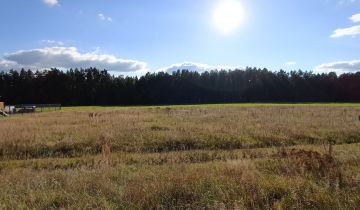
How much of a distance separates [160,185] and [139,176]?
1894mm

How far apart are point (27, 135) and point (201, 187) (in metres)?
15.7

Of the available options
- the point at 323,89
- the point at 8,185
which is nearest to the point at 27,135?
the point at 8,185

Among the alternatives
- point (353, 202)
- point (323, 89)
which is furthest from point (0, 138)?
point (323, 89)

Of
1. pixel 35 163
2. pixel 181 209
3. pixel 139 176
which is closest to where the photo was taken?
pixel 181 209

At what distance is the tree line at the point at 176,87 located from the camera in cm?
12100

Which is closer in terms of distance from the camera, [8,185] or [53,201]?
[53,201]

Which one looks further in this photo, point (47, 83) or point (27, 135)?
point (47, 83)

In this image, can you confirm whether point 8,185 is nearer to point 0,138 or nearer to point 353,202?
point 353,202

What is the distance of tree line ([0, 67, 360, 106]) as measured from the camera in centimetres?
12100

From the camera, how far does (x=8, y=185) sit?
31.2 feet

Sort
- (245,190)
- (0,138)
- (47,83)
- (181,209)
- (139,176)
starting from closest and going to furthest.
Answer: (181,209) → (245,190) → (139,176) → (0,138) → (47,83)

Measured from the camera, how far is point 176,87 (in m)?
135

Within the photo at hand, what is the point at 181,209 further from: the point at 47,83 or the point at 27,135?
the point at 47,83

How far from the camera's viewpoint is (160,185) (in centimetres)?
842
